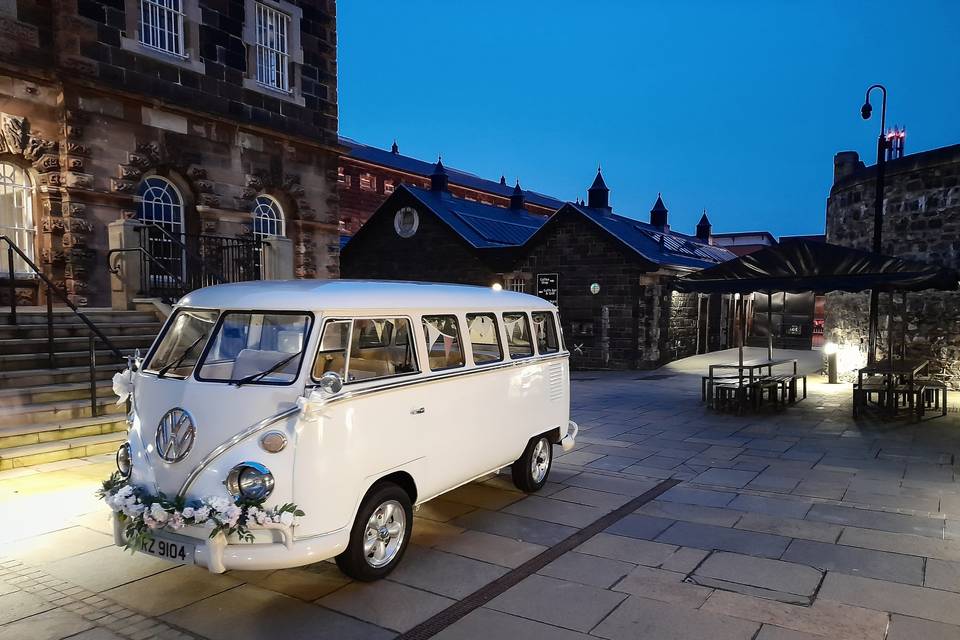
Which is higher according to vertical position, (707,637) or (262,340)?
(262,340)

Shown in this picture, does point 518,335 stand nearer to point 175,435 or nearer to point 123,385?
point 175,435

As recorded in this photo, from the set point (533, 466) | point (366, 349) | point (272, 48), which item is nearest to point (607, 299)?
point (272, 48)

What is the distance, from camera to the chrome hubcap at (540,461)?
6.70 metres

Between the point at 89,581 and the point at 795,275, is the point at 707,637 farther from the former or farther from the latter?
the point at 795,275

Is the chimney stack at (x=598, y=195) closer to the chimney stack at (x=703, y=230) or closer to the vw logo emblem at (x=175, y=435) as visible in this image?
the chimney stack at (x=703, y=230)

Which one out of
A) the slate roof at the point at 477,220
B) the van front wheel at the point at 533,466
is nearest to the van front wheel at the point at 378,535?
the van front wheel at the point at 533,466

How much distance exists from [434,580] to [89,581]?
A: 244cm

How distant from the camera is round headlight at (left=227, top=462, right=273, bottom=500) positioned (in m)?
3.88

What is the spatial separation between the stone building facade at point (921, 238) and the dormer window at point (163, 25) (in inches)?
614

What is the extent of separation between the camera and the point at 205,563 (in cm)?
382

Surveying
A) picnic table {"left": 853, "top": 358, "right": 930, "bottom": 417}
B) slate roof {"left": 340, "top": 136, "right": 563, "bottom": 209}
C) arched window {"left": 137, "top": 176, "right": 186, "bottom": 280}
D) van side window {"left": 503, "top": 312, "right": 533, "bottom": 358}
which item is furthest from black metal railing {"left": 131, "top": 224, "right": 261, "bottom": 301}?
slate roof {"left": 340, "top": 136, "right": 563, "bottom": 209}

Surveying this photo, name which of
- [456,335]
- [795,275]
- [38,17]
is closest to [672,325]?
[795,275]

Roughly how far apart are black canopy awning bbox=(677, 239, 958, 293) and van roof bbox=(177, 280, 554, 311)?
7.21m

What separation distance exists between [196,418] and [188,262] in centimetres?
957
